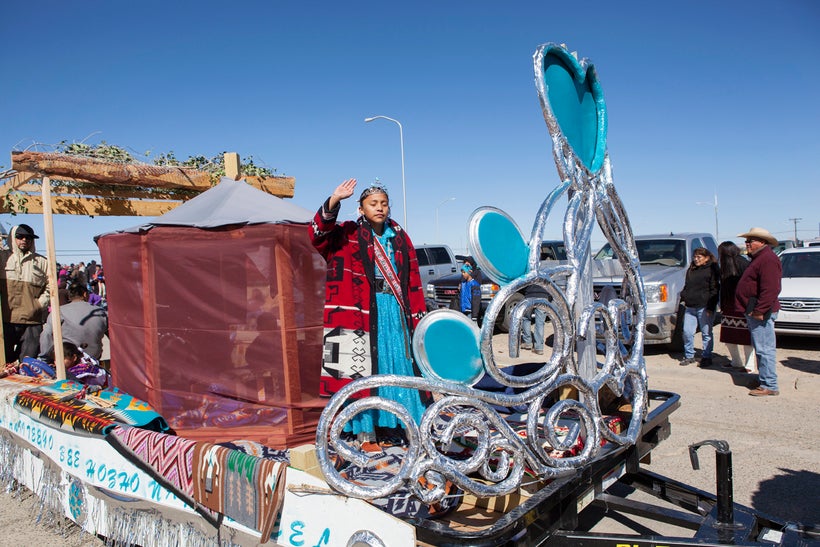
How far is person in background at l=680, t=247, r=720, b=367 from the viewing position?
7.71 m

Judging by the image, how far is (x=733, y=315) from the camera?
6965mm

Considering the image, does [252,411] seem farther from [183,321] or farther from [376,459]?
[376,459]

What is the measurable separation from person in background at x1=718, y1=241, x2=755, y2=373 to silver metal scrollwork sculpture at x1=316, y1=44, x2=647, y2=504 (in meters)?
4.84

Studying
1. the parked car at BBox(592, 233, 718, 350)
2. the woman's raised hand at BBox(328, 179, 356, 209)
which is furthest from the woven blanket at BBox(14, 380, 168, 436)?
the parked car at BBox(592, 233, 718, 350)

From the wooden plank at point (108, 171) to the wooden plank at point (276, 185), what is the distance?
47cm

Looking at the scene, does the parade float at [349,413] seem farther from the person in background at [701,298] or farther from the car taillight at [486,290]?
the car taillight at [486,290]

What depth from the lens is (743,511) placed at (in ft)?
7.99

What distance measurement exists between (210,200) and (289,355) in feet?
4.76

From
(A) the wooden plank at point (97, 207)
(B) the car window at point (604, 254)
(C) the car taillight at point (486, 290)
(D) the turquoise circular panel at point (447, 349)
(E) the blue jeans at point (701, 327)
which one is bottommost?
(E) the blue jeans at point (701, 327)

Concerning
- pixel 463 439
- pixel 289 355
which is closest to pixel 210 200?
pixel 289 355

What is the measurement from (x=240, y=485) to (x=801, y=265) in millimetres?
10070

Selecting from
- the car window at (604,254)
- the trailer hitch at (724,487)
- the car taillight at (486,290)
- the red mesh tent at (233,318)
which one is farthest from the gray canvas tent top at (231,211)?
the car taillight at (486,290)

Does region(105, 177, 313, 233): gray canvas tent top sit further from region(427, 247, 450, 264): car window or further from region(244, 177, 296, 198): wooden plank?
region(427, 247, 450, 264): car window

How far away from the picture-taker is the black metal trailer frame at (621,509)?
6.36ft
